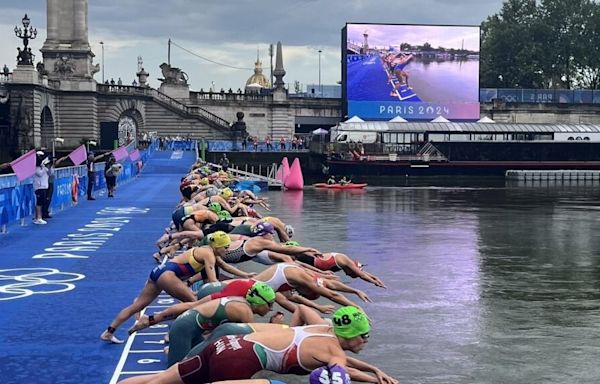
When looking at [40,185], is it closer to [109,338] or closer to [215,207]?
[215,207]

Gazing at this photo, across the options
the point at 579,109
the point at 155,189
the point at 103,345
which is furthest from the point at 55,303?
the point at 579,109

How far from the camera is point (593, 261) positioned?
21469mm

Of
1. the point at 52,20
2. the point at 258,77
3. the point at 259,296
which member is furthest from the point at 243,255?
the point at 258,77

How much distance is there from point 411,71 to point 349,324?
3214 inches

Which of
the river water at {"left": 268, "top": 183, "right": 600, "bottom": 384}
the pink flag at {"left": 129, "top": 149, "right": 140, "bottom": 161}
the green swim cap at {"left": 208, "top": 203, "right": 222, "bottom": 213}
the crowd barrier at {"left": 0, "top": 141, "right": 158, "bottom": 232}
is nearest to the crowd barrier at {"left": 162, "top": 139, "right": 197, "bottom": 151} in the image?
the pink flag at {"left": 129, "top": 149, "right": 140, "bottom": 161}

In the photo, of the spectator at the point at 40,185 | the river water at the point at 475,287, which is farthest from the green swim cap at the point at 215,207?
the spectator at the point at 40,185

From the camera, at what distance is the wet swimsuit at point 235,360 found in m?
7.70

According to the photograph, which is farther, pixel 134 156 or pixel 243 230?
pixel 134 156

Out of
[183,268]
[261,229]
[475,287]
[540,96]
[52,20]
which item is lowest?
[475,287]

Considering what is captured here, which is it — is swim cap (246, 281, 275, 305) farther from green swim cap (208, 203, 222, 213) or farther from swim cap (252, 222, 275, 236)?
green swim cap (208, 203, 222, 213)

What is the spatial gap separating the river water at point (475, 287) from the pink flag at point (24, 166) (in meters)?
8.65

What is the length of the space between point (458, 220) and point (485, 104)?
225ft

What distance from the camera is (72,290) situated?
50.8ft

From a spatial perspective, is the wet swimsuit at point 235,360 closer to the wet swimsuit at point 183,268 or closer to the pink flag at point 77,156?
the wet swimsuit at point 183,268
